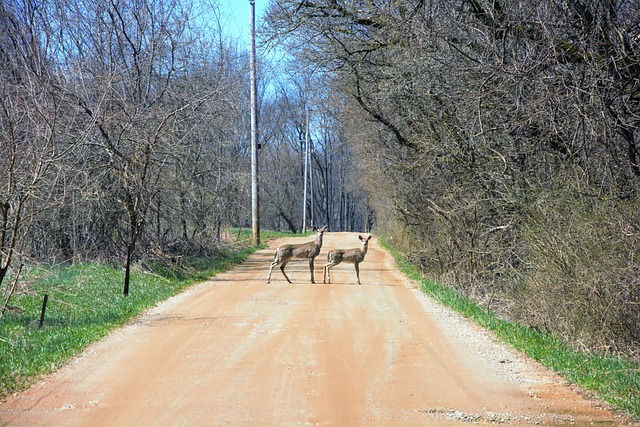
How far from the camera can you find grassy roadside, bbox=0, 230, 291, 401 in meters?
9.59

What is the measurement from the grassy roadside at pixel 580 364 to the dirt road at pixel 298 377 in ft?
0.72

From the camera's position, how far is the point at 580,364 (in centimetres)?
934

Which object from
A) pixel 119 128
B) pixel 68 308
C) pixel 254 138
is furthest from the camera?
pixel 254 138

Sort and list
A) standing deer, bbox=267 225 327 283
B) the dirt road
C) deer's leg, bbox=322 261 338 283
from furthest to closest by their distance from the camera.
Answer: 1. standing deer, bbox=267 225 327 283
2. deer's leg, bbox=322 261 338 283
3. the dirt road

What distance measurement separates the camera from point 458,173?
18.2 metres

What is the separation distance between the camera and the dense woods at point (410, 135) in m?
10.7

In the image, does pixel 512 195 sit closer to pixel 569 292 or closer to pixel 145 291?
pixel 569 292

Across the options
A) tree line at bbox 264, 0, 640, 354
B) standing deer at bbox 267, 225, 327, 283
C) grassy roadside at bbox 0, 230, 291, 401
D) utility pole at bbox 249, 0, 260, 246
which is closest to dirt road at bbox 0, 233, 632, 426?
grassy roadside at bbox 0, 230, 291, 401

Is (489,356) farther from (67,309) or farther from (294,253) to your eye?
(294,253)

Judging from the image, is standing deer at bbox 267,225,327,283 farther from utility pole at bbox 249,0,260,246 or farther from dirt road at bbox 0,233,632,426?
utility pole at bbox 249,0,260,246

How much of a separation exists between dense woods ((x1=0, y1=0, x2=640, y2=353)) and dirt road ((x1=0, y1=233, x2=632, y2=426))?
1.89 meters

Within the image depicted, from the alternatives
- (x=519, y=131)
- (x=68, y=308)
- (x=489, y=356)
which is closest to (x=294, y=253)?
(x=68, y=308)

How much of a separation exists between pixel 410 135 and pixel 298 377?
13763mm

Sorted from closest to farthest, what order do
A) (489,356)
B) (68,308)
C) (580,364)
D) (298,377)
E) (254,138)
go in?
(298,377) → (580,364) → (489,356) → (68,308) → (254,138)
